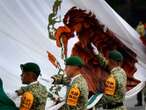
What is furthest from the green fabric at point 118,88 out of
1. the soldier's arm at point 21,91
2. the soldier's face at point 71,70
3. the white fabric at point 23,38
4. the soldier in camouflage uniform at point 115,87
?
the soldier's arm at point 21,91

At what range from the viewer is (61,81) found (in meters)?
8.88

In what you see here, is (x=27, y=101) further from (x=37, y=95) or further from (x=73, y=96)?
(x=73, y=96)

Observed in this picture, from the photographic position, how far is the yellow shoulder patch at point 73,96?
7321 millimetres

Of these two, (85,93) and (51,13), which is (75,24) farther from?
(85,93)

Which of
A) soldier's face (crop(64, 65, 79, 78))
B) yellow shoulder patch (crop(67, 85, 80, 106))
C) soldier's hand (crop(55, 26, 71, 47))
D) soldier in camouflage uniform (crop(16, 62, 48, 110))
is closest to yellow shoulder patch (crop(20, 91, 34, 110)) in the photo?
soldier in camouflage uniform (crop(16, 62, 48, 110))

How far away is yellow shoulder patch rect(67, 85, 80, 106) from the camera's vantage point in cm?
732

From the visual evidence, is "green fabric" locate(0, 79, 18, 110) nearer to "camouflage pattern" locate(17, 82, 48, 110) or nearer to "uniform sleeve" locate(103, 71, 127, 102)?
"camouflage pattern" locate(17, 82, 48, 110)

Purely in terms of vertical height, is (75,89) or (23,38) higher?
(23,38)

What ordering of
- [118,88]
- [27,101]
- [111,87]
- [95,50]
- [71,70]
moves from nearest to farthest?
[27,101] → [71,70] → [111,87] → [118,88] → [95,50]

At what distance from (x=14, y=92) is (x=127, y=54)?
3863 mm

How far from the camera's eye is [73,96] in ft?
24.0

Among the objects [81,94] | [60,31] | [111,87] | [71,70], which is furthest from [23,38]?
[81,94]

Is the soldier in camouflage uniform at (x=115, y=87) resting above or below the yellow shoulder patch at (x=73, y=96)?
above

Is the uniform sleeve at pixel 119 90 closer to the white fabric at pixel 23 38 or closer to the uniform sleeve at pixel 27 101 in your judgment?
the white fabric at pixel 23 38
